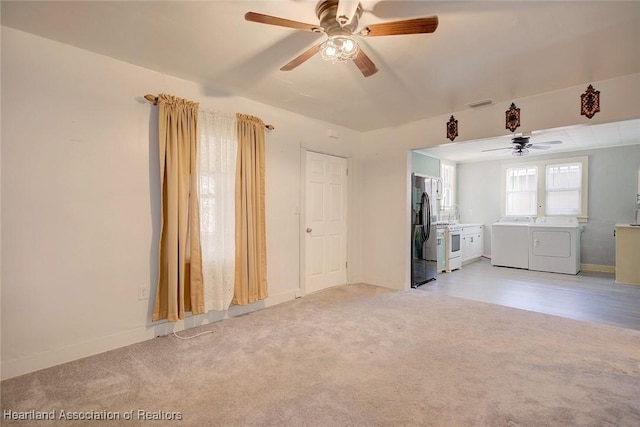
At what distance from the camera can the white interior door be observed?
4.32m

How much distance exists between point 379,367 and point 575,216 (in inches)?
252

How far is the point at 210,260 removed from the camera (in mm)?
3096

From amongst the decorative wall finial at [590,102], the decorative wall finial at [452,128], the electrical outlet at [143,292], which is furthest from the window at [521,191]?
the electrical outlet at [143,292]

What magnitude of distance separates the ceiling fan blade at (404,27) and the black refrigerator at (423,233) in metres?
3.19

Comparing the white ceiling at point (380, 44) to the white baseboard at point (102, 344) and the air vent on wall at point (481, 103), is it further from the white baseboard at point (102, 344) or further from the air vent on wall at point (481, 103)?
the white baseboard at point (102, 344)

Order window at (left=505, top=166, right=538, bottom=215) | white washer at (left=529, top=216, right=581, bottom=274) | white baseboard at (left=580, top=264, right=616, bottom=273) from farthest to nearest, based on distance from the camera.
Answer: window at (left=505, top=166, right=538, bottom=215), white baseboard at (left=580, top=264, right=616, bottom=273), white washer at (left=529, top=216, right=581, bottom=274)

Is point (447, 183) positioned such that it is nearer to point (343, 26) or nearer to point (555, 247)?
point (555, 247)

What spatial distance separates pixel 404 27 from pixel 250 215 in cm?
235

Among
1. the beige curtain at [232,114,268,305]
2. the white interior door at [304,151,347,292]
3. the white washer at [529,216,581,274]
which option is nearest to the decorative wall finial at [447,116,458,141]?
the white interior door at [304,151,347,292]

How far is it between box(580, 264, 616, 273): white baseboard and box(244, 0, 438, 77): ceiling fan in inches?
271

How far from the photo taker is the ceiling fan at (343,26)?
1691 millimetres

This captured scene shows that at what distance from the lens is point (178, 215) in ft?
9.32

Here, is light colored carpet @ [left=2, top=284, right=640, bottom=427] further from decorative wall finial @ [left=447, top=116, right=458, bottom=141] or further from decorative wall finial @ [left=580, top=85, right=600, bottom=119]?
decorative wall finial @ [left=447, top=116, right=458, bottom=141]

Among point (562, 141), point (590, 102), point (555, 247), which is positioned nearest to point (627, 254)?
point (555, 247)
